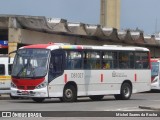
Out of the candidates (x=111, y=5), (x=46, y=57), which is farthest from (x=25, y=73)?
(x=111, y=5)

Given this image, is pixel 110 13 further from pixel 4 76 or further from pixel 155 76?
pixel 4 76

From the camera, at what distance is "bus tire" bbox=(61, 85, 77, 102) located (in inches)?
1077

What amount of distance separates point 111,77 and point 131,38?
28.9m

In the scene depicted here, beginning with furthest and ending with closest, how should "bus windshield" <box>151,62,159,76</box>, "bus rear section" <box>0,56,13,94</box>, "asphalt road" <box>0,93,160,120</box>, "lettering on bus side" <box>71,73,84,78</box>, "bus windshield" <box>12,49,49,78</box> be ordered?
"bus windshield" <box>151,62,159,76</box> → "bus rear section" <box>0,56,13,94</box> → "lettering on bus side" <box>71,73,84,78</box> → "bus windshield" <box>12,49,49,78</box> → "asphalt road" <box>0,93,160,120</box>

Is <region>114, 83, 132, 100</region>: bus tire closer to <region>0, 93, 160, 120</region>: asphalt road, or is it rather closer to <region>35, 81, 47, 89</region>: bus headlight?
<region>0, 93, 160, 120</region>: asphalt road

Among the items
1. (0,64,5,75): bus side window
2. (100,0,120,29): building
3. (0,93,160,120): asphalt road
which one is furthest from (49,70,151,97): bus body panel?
(100,0,120,29): building

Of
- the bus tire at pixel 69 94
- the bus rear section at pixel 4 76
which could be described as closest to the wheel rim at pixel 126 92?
the bus tire at pixel 69 94

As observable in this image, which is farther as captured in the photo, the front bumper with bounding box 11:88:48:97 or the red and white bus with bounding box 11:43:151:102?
the red and white bus with bounding box 11:43:151:102

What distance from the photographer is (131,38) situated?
5859 cm

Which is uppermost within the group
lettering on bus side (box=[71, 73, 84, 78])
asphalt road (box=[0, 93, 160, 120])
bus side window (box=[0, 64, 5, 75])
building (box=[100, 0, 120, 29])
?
building (box=[100, 0, 120, 29])

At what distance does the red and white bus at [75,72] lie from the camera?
26438 millimetres

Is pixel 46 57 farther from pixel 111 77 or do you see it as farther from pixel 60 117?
pixel 60 117

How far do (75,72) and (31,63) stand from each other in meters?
2.38

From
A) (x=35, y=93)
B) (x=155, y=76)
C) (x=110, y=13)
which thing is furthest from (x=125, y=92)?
(x=110, y=13)
